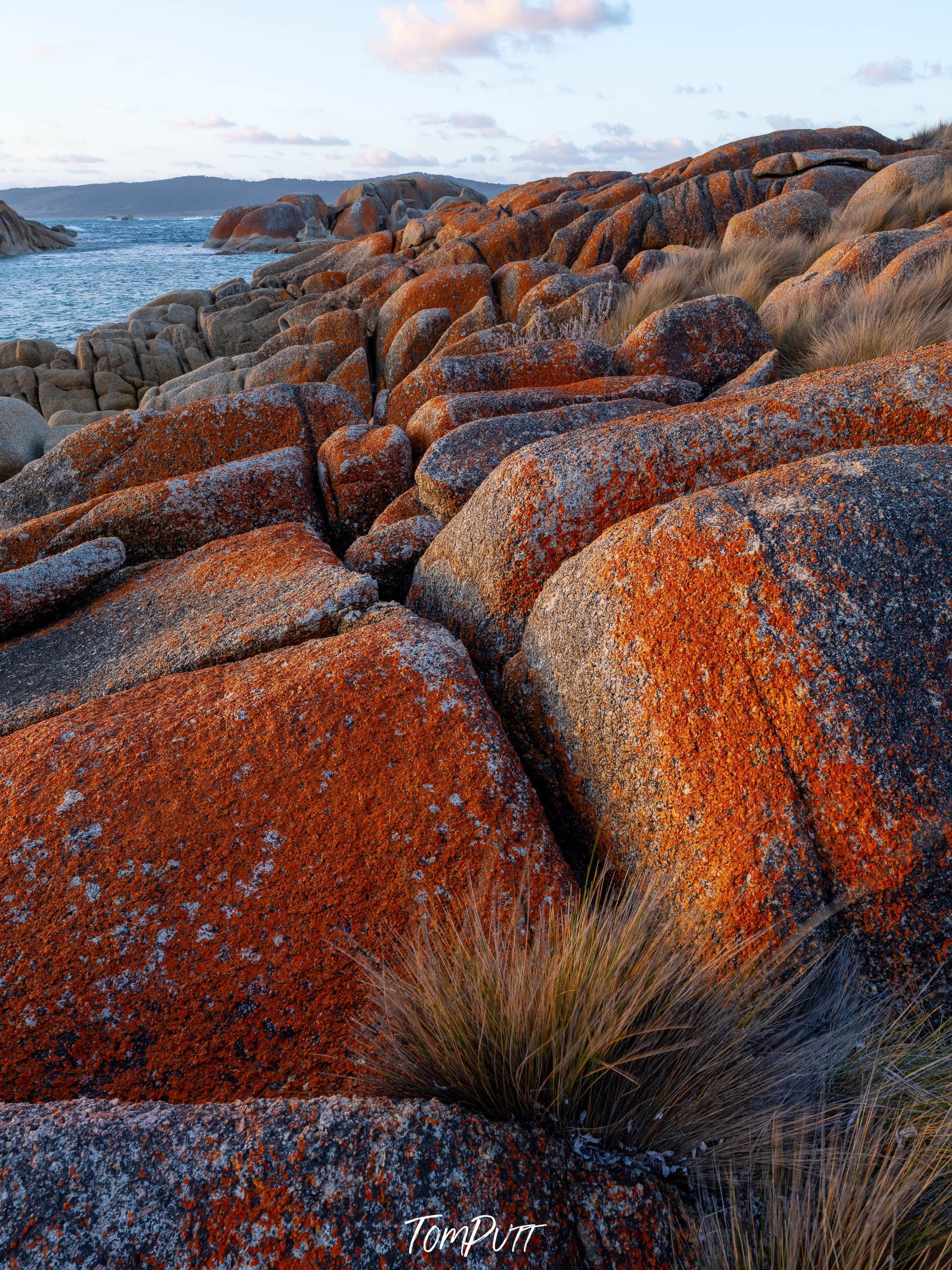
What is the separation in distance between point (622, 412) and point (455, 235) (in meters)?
16.7

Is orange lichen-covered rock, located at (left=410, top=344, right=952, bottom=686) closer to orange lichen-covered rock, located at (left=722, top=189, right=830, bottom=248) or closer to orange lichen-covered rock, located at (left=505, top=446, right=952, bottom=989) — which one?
orange lichen-covered rock, located at (left=505, top=446, right=952, bottom=989)

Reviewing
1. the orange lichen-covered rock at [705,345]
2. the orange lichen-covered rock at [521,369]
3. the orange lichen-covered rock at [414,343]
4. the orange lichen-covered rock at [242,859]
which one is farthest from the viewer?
the orange lichen-covered rock at [414,343]

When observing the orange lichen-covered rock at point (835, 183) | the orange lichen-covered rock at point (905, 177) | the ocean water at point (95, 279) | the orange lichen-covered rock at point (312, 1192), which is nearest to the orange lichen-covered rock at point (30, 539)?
the orange lichen-covered rock at point (312, 1192)

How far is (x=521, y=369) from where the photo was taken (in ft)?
19.2

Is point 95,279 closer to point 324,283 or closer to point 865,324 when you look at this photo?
point 324,283

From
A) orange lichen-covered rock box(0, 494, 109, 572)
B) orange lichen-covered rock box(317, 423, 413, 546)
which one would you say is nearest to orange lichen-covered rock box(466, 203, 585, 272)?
orange lichen-covered rock box(317, 423, 413, 546)

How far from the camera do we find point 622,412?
4.43 m

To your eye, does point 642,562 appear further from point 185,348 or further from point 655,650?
point 185,348

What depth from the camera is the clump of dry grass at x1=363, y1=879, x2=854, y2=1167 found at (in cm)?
139

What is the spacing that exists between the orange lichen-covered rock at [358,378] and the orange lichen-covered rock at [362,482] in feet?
15.4

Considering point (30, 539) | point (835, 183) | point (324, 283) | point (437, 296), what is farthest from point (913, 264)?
point (324, 283)

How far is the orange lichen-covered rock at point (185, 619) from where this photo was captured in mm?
2904

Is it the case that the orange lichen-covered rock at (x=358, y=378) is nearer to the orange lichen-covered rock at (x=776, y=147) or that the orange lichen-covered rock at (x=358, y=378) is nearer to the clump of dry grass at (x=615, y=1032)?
the clump of dry grass at (x=615, y=1032)

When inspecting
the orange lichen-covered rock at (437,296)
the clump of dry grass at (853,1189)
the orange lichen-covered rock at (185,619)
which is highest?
the orange lichen-covered rock at (437,296)
